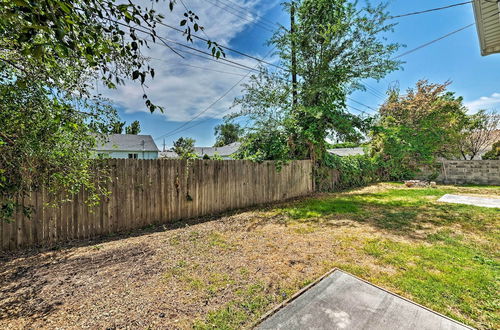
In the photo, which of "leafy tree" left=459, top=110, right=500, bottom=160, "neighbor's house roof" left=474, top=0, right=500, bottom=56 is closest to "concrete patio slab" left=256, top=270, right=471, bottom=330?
"neighbor's house roof" left=474, top=0, right=500, bottom=56

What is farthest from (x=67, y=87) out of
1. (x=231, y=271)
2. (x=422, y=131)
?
(x=422, y=131)

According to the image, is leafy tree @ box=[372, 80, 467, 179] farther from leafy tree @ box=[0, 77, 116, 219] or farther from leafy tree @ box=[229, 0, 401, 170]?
leafy tree @ box=[0, 77, 116, 219]

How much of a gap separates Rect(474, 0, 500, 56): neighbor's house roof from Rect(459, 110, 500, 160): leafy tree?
13.8 meters

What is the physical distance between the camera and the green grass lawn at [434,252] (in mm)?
2021

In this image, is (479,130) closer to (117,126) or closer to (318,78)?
(318,78)

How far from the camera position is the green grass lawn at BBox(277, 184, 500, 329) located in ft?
6.63

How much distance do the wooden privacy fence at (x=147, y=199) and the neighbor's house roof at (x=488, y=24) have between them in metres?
5.23

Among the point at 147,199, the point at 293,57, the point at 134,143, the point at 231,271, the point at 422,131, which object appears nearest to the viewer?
the point at 231,271

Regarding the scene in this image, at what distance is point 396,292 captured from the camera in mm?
2139

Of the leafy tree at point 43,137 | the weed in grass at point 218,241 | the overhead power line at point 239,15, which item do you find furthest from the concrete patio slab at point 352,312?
the overhead power line at point 239,15

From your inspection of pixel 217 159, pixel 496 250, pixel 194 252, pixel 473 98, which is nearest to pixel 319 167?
pixel 217 159

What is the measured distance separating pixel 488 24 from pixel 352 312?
5239 mm

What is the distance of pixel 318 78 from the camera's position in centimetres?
748

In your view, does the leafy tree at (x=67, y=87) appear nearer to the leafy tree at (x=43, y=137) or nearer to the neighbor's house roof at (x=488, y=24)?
the leafy tree at (x=43, y=137)
